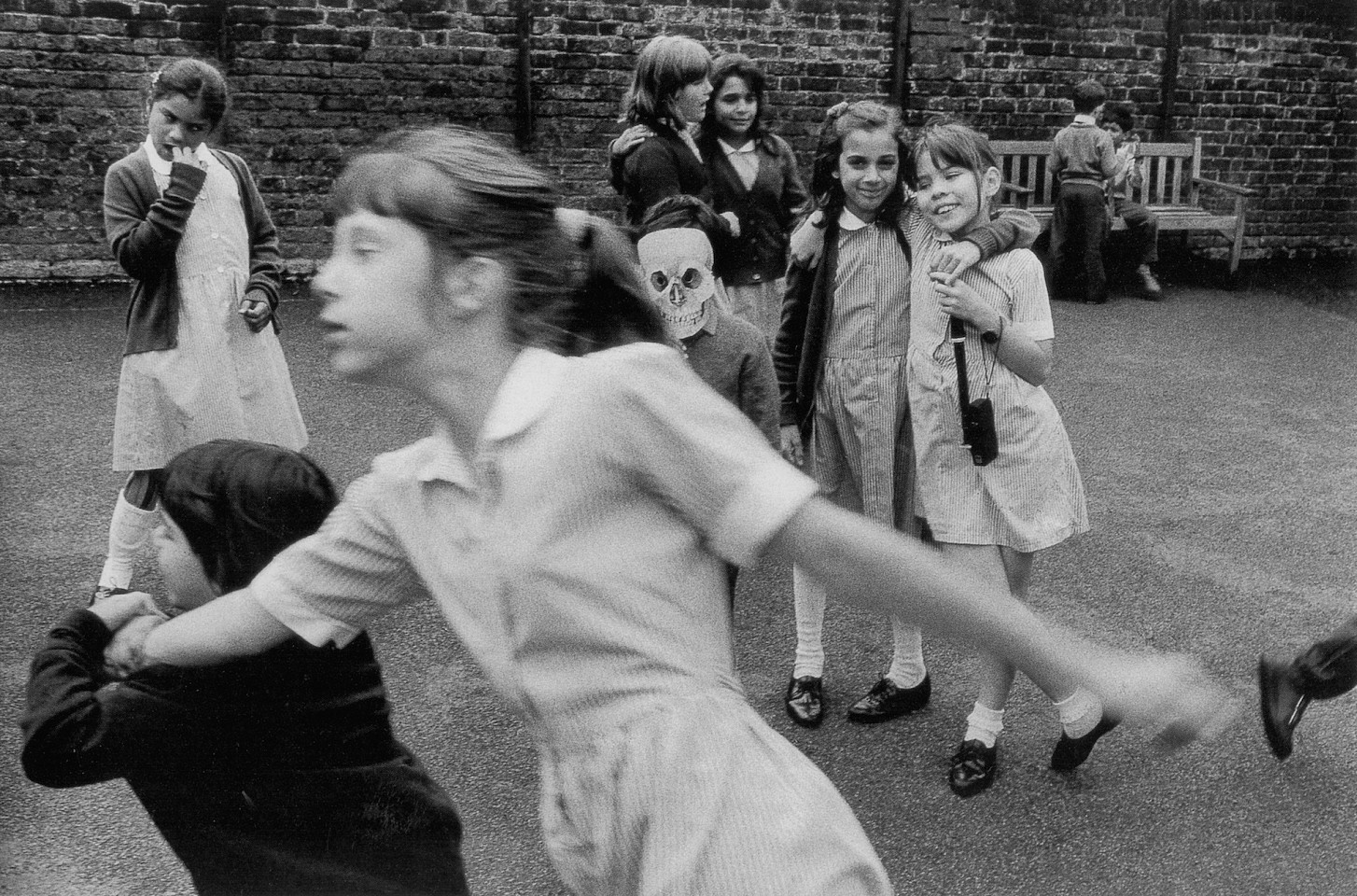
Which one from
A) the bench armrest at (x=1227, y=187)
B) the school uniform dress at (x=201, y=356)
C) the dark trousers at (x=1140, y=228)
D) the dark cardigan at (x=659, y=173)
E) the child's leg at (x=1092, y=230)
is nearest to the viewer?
the school uniform dress at (x=201, y=356)

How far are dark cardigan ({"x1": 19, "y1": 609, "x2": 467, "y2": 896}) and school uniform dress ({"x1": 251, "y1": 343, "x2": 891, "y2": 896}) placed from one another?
0.61m

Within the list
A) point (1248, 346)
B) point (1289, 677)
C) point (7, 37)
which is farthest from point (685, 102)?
point (7, 37)

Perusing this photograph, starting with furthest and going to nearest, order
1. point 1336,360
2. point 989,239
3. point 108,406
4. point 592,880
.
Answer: point 1336,360, point 108,406, point 989,239, point 592,880

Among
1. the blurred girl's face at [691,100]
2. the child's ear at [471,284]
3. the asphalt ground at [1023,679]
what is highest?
the blurred girl's face at [691,100]

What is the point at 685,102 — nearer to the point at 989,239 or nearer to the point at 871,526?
the point at 989,239

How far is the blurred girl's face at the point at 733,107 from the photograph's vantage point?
5250 mm

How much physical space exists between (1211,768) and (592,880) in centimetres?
275

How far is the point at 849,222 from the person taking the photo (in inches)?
145

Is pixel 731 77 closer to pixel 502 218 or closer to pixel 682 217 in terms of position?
pixel 682 217

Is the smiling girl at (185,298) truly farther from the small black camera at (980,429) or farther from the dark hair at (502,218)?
the dark hair at (502,218)

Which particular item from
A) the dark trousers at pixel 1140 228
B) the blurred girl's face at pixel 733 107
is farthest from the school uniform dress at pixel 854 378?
the dark trousers at pixel 1140 228

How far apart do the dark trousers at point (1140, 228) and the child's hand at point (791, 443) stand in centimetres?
836

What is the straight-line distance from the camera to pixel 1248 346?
9.45 meters

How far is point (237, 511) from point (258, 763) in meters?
0.36
